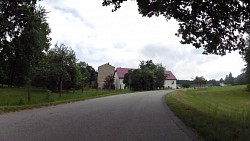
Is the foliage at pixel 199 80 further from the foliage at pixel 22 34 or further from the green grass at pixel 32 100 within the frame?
the green grass at pixel 32 100

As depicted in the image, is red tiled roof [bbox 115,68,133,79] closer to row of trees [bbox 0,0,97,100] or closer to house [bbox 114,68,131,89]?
house [bbox 114,68,131,89]

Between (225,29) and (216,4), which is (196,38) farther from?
(216,4)

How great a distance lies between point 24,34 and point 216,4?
33.5m

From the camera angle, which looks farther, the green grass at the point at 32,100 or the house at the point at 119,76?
the house at the point at 119,76

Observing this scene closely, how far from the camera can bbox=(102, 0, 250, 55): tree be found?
57.4 feet

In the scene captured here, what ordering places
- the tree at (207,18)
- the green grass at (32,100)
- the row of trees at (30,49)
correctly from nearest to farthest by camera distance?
1. the tree at (207,18)
2. the green grass at (32,100)
3. the row of trees at (30,49)

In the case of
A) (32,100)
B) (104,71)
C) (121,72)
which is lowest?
(32,100)

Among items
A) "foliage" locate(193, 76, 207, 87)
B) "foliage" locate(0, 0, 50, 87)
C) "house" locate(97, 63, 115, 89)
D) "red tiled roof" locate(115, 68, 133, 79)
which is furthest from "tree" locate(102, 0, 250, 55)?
"house" locate(97, 63, 115, 89)

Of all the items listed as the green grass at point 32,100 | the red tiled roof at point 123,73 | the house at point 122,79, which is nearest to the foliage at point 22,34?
the green grass at point 32,100

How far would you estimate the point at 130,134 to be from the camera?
11859 mm

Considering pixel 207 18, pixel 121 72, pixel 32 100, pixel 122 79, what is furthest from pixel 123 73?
pixel 207 18

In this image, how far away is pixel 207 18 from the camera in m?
18.8

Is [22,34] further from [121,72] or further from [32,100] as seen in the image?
[121,72]

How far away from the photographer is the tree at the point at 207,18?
17500 mm
